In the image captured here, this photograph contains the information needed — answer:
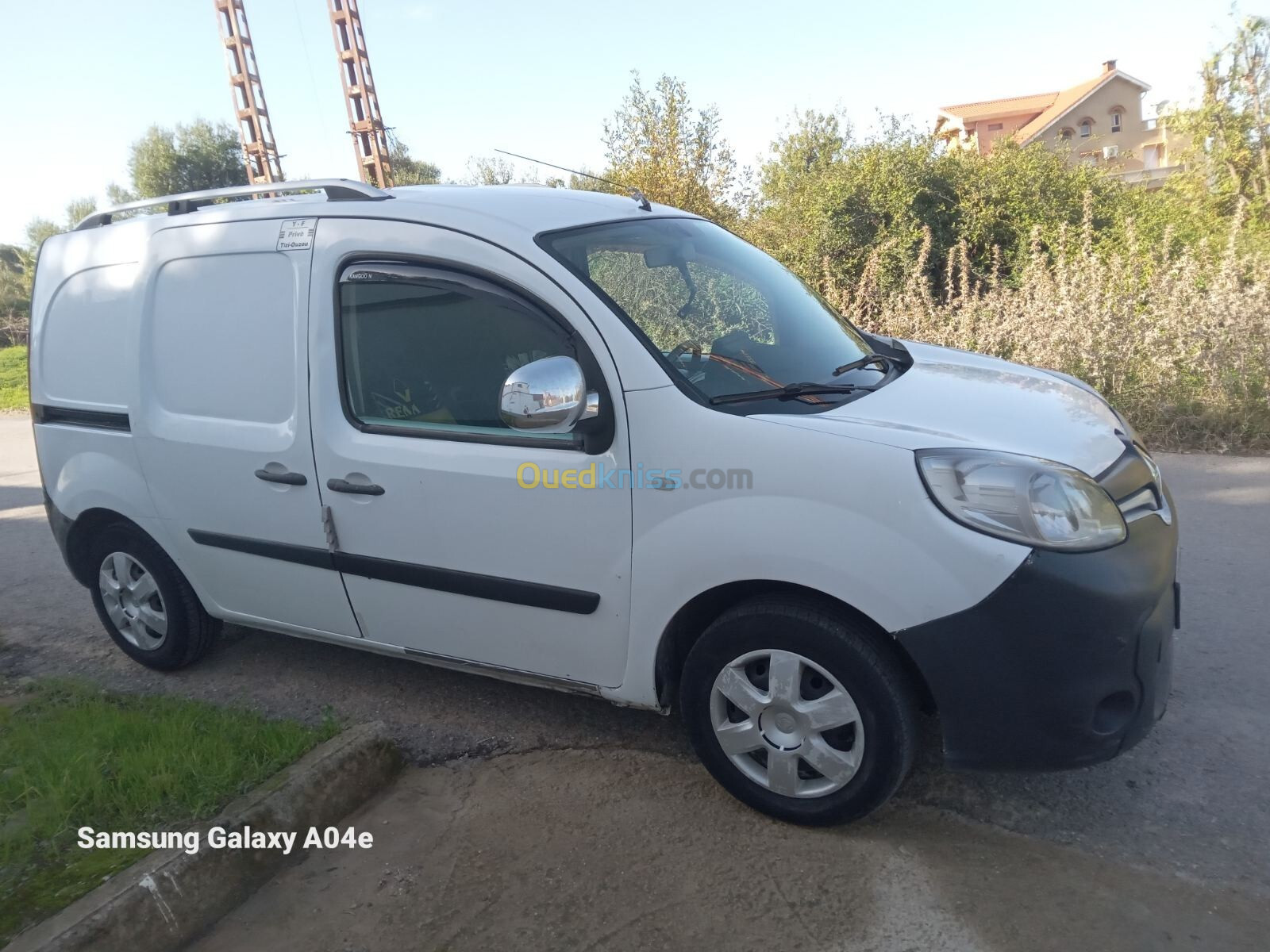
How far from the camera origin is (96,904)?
7.98 feet

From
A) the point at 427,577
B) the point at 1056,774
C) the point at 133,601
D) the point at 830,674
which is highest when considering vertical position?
the point at 427,577

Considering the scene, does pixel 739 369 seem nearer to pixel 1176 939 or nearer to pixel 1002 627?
pixel 1002 627

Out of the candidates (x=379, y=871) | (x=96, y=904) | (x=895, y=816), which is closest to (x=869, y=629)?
(x=895, y=816)

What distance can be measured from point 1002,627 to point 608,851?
1.32 meters

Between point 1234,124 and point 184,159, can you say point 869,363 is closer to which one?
point 1234,124

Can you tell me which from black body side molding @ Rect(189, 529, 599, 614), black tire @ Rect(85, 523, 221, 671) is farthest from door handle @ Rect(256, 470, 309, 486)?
black tire @ Rect(85, 523, 221, 671)

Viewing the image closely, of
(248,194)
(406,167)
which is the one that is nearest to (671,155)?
(248,194)

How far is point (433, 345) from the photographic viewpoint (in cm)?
331

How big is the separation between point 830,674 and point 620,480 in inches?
32.9

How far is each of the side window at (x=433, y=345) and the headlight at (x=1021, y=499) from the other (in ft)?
3.95

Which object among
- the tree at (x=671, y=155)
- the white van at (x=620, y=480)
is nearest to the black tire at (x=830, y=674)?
the white van at (x=620, y=480)

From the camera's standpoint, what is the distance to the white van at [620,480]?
2512 millimetres

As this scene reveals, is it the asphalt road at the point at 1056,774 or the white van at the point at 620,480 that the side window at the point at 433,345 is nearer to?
the white van at the point at 620,480

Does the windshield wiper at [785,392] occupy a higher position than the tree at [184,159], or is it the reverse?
the tree at [184,159]
